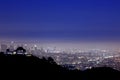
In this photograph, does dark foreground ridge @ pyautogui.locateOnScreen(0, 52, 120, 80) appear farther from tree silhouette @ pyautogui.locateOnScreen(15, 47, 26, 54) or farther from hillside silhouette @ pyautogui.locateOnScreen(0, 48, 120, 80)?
tree silhouette @ pyautogui.locateOnScreen(15, 47, 26, 54)

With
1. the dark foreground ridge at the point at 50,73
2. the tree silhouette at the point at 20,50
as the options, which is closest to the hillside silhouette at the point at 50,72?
the dark foreground ridge at the point at 50,73

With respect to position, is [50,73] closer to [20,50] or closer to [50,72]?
[50,72]

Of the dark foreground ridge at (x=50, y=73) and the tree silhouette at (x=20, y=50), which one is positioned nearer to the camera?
the dark foreground ridge at (x=50, y=73)

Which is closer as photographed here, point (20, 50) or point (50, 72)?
point (50, 72)

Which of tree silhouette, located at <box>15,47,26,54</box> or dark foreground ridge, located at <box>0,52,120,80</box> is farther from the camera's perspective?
tree silhouette, located at <box>15,47,26,54</box>

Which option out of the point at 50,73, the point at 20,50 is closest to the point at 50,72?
the point at 50,73

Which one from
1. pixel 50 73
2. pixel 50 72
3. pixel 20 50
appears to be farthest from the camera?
pixel 20 50

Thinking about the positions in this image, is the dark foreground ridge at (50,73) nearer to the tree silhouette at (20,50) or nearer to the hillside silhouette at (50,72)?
the hillside silhouette at (50,72)

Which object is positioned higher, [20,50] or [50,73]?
[20,50]

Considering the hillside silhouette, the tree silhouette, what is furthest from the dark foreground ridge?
the tree silhouette

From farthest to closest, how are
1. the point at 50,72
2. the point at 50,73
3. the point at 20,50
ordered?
the point at 20,50
the point at 50,72
the point at 50,73

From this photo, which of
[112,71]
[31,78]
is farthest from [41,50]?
[31,78]
